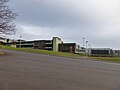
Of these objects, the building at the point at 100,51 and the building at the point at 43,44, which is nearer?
the building at the point at 100,51

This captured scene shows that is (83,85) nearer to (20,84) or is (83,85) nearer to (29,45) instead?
(20,84)

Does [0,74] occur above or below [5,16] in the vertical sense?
below

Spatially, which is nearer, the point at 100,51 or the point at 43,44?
the point at 100,51

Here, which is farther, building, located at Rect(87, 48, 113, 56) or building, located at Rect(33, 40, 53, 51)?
building, located at Rect(33, 40, 53, 51)

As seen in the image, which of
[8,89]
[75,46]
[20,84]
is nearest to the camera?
[8,89]

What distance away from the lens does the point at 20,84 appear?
1074cm

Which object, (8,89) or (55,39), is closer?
(8,89)

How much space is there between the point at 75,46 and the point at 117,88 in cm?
12721

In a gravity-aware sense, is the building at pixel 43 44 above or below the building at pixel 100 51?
above

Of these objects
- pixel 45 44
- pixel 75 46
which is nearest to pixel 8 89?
pixel 75 46

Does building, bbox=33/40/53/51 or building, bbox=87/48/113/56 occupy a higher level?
building, bbox=33/40/53/51

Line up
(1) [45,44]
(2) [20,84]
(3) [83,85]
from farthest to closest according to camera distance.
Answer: (1) [45,44] < (3) [83,85] < (2) [20,84]

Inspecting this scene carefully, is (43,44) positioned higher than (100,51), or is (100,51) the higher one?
(43,44)

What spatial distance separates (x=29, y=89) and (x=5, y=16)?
20.9 metres
